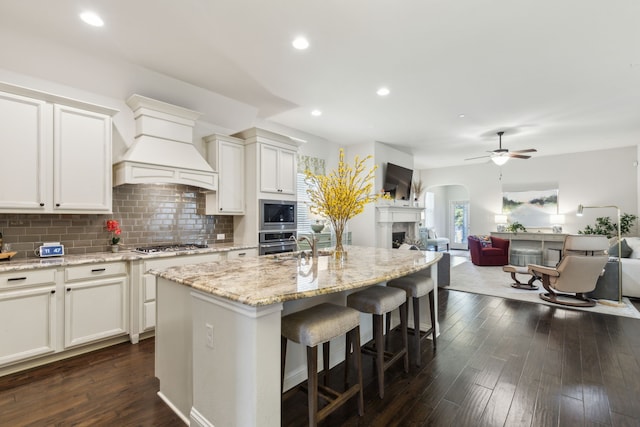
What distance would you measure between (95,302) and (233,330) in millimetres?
2225

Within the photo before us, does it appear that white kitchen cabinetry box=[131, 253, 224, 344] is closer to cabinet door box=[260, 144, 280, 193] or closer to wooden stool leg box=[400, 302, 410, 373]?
cabinet door box=[260, 144, 280, 193]

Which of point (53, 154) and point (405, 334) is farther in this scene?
point (53, 154)

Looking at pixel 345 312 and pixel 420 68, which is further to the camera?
pixel 420 68

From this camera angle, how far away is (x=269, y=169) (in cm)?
448

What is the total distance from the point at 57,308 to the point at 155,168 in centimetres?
163

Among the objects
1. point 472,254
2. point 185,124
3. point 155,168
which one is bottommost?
point 472,254

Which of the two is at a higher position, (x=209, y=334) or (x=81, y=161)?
(x=81, y=161)

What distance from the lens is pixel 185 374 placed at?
1922 millimetres

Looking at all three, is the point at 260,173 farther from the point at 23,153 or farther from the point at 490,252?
the point at 490,252

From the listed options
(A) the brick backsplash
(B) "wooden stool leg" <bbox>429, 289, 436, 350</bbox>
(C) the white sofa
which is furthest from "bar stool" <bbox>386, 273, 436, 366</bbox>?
(C) the white sofa

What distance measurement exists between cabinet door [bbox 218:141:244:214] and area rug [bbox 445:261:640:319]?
4012 millimetres

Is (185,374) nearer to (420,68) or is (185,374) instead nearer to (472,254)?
(420,68)

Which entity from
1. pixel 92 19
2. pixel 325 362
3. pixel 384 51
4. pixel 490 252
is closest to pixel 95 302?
pixel 325 362

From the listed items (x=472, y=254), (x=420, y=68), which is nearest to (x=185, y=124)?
(x=420, y=68)
